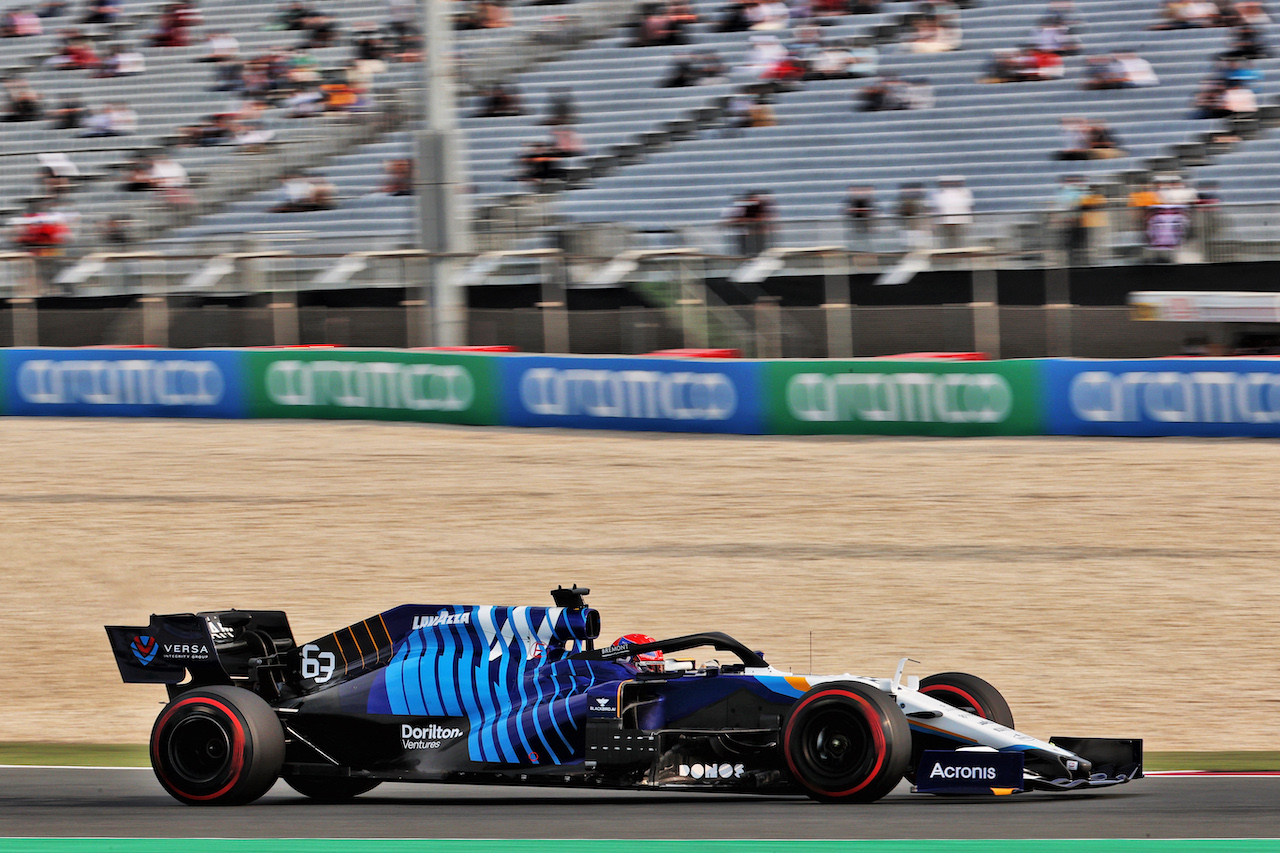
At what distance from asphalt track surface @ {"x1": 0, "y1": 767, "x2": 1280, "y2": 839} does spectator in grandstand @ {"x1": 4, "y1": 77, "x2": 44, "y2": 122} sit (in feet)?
75.2

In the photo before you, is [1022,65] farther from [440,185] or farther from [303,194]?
[303,194]

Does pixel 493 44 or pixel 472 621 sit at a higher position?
pixel 493 44

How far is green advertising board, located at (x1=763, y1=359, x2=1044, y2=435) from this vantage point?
58.9ft

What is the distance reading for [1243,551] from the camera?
47.5 feet

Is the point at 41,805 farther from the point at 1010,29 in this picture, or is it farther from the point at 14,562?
the point at 1010,29

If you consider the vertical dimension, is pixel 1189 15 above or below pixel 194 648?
above

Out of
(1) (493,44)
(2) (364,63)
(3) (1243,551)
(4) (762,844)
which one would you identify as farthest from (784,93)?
(4) (762,844)

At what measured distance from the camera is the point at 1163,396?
57.2 feet

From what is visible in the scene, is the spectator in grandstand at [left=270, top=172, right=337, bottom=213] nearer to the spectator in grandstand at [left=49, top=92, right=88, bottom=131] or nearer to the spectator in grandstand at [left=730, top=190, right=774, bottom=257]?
the spectator in grandstand at [left=49, top=92, right=88, bottom=131]

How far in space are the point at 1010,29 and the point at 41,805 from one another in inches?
763

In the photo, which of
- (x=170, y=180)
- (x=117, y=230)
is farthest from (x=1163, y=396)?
(x=170, y=180)

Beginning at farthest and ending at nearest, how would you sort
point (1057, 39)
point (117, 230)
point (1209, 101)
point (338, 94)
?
point (338, 94) → point (117, 230) → point (1057, 39) → point (1209, 101)

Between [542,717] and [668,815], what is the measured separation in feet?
2.04

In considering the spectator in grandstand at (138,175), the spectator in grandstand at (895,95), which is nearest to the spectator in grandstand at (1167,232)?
Answer: the spectator in grandstand at (895,95)
